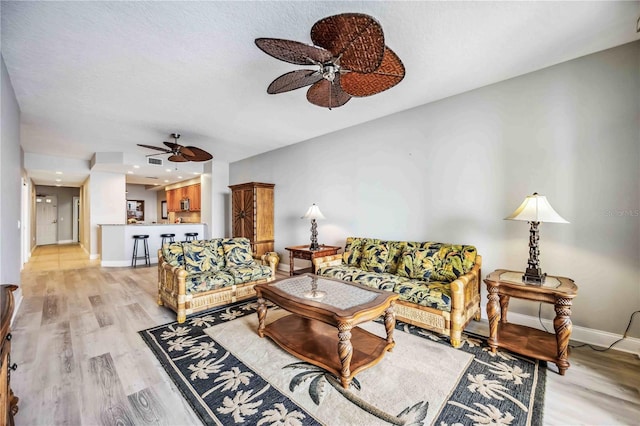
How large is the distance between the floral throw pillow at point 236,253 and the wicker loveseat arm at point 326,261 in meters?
1.03

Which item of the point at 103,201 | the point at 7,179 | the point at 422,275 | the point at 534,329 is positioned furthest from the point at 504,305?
the point at 103,201

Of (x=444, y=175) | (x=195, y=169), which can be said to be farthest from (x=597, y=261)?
(x=195, y=169)

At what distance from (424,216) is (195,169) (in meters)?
6.32

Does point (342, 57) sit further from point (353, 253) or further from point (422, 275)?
point (353, 253)

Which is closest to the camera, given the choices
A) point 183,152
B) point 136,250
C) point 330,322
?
point 330,322

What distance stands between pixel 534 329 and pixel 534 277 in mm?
686

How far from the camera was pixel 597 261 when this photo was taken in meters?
2.47

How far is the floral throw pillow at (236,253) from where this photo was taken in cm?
384

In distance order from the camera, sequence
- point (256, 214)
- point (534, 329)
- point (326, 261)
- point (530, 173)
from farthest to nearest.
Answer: point (256, 214) < point (326, 261) < point (530, 173) < point (534, 329)

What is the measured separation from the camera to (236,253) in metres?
3.90

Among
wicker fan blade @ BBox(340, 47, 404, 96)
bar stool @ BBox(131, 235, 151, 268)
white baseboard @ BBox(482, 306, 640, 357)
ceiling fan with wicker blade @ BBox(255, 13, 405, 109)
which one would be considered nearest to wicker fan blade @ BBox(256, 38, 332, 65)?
ceiling fan with wicker blade @ BBox(255, 13, 405, 109)

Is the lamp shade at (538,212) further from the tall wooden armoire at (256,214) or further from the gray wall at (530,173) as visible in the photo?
the tall wooden armoire at (256,214)

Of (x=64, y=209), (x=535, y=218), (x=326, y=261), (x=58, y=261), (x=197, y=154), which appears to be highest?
(x=197, y=154)

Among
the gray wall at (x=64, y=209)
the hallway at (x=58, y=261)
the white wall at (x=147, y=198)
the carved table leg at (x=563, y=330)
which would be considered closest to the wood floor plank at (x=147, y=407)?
the carved table leg at (x=563, y=330)
